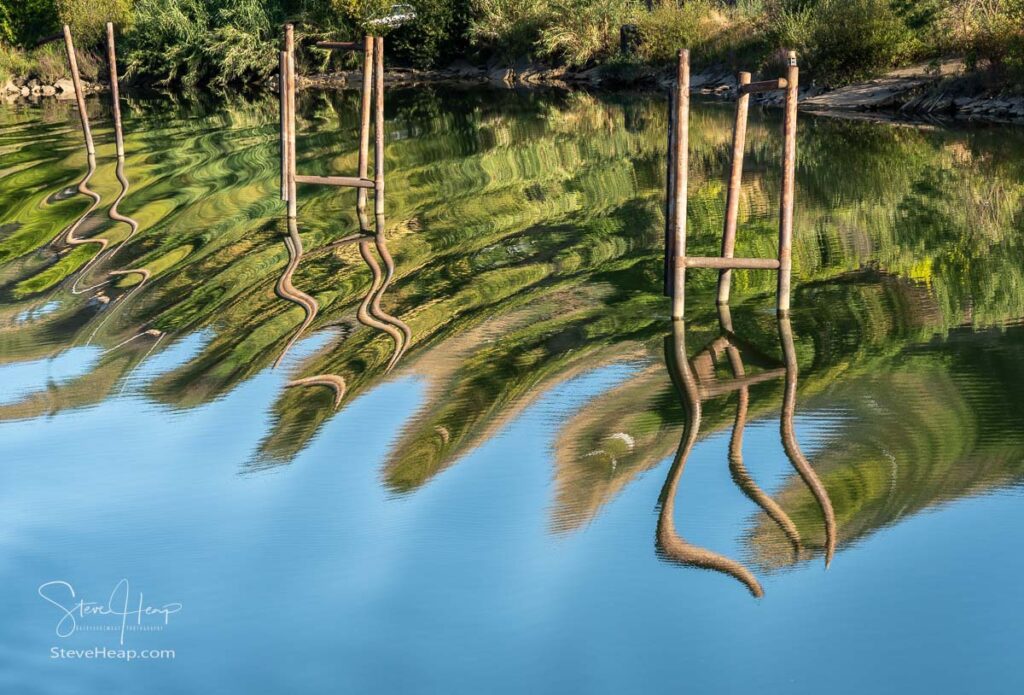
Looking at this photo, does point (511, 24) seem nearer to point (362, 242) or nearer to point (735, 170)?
point (362, 242)

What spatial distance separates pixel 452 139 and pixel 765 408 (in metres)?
19.6

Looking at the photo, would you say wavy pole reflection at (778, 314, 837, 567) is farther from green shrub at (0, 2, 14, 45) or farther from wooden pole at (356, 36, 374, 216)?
green shrub at (0, 2, 14, 45)

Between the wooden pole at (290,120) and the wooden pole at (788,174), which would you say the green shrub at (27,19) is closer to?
the wooden pole at (290,120)

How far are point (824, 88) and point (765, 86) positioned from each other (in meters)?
23.9

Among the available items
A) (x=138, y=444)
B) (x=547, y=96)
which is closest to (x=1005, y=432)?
(x=138, y=444)

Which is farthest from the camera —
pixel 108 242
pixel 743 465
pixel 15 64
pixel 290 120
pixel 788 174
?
pixel 15 64

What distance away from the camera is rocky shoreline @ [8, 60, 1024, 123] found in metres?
30.4

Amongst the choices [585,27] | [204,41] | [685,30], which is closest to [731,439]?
[685,30]

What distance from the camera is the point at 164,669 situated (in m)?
7.50

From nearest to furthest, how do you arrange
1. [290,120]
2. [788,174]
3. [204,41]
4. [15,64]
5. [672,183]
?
[788,174]
[672,183]
[290,120]
[15,64]
[204,41]

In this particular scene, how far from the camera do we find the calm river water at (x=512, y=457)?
7582 millimetres

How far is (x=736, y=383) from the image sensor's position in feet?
38.5

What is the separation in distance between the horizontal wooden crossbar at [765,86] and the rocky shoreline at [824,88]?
12.8m

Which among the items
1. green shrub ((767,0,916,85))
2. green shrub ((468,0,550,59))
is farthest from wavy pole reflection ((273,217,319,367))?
green shrub ((468,0,550,59))
